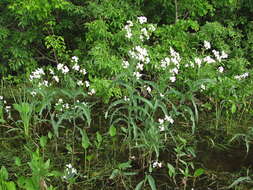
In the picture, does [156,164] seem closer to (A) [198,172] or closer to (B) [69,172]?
(A) [198,172]

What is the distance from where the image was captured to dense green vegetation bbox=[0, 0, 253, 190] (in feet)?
7.60

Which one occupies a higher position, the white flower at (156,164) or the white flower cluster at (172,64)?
the white flower cluster at (172,64)

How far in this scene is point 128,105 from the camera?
8.87ft

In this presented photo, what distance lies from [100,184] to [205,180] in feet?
2.44

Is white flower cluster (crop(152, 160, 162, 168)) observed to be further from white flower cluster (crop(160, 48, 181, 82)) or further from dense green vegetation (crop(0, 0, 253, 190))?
white flower cluster (crop(160, 48, 181, 82))

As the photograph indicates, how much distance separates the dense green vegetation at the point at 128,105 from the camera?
232 centimetres

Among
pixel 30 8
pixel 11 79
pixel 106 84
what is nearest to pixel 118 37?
pixel 106 84

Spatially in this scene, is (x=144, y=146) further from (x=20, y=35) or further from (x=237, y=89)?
(x=20, y=35)

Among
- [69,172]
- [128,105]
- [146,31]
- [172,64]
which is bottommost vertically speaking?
[69,172]

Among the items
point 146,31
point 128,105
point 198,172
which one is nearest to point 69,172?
point 128,105

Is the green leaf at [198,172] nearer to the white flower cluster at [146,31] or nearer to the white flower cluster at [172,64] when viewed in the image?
the white flower cluster at [172,64]

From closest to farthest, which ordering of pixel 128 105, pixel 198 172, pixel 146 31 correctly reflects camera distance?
pixel 198 172, pixel 146 31, pixel 128 105

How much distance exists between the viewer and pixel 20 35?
13.5ft

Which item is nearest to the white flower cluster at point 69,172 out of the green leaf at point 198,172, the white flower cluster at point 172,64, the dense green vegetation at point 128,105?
the dense green vegetation at point 128,105
